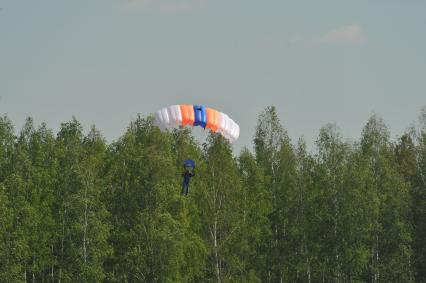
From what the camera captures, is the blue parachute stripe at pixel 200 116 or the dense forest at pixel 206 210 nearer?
the dense forest at pixel 206 210

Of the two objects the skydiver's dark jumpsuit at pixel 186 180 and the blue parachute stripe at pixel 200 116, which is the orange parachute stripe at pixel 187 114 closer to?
the blue parachute stripe at pixel 200 116

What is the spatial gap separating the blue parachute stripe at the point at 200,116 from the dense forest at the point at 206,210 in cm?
357

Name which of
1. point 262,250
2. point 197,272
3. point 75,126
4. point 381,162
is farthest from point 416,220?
point 75,126

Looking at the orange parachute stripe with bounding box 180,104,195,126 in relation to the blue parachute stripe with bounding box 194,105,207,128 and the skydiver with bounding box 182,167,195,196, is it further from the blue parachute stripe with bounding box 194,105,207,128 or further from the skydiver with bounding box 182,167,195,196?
the skydiver with bounding box 182,167,195,196

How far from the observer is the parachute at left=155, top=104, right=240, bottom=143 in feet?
227

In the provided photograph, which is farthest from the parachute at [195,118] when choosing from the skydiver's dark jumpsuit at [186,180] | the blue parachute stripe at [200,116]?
the skydiver's dark jumpsuit at [186,180]

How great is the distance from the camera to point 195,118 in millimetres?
70625

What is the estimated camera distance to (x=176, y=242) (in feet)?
165

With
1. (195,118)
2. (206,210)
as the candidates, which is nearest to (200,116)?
(195,118)

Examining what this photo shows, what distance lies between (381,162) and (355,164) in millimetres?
2981

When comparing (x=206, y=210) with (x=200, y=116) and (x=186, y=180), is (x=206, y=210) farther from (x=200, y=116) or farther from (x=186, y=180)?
(x=200, y=116)

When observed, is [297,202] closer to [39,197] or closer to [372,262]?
[372,262]

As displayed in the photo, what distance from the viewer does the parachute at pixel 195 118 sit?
227ft

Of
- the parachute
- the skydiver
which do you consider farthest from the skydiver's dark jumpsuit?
the parachute
